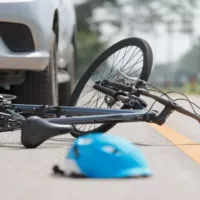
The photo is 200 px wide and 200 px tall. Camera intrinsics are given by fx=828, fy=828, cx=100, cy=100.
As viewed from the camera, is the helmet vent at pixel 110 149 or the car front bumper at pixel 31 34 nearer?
the helmet vent at pixel 110 149

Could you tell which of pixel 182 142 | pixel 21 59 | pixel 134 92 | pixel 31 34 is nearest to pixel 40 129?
pixel 134 92

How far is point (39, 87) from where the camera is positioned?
7.87 meters

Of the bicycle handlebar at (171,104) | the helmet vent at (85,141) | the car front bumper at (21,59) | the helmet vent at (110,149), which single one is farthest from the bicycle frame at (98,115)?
the helmet vent at (110,149)

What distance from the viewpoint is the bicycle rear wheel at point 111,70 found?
655cm

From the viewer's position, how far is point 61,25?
8742mm

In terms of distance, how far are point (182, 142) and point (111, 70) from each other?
84 cm

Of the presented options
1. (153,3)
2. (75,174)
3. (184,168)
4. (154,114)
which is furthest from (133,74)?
(153,3)

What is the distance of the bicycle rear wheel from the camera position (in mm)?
6547

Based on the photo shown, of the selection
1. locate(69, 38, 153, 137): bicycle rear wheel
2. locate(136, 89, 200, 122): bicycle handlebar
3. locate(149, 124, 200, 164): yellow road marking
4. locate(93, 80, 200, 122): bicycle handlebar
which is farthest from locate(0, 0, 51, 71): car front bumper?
locate(136, 89, 200, 122): bicycle handlebar

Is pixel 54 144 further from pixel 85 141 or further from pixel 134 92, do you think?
pixel 85 141

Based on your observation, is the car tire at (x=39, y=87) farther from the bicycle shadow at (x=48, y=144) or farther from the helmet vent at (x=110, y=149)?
the helmet vent at (x=110, y=149)

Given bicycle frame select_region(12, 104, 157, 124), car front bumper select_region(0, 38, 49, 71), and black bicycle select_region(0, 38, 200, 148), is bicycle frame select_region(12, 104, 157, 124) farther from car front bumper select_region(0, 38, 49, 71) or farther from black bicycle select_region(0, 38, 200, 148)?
car front bumper select_region(0, 38, 49, 71)

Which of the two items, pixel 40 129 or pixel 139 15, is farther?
pixel 139 15

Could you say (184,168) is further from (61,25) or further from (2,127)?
(61,25)
